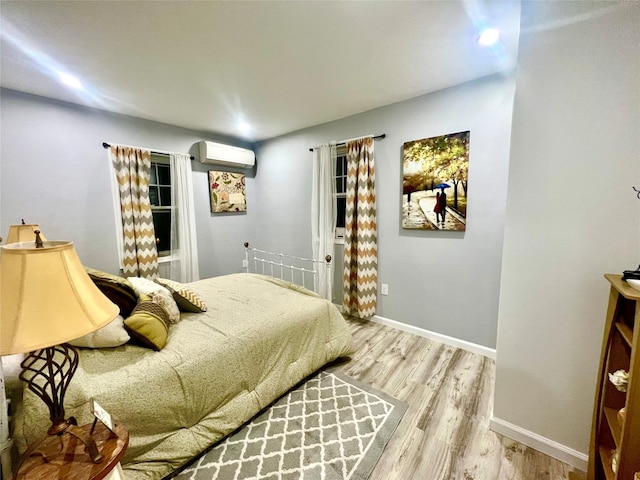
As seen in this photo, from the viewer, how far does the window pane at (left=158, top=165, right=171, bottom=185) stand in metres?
3.41

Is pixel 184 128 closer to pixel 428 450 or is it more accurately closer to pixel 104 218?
pixel 104 218

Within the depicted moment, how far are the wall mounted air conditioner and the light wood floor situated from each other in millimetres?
2936

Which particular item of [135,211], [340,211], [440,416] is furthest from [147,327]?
[340,211]

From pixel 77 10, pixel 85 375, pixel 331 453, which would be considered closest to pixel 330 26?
pixel 77 10

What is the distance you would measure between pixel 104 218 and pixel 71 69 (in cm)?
147

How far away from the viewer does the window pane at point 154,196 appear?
3.36 meters

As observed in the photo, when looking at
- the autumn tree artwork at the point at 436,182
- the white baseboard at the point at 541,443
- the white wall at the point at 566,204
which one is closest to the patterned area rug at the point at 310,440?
the white baseboard at the point at 541,443

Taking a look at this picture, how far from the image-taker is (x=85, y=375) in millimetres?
1208

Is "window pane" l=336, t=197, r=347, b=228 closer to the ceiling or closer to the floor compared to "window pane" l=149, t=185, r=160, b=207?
closer to the floor

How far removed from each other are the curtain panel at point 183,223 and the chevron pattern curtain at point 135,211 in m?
0.30

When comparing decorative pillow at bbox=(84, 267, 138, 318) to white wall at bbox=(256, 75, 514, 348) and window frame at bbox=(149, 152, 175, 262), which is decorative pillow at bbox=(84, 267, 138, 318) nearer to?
window frame at bbox=(149, 152, 175, 262)

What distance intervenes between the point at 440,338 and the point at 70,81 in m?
4.11

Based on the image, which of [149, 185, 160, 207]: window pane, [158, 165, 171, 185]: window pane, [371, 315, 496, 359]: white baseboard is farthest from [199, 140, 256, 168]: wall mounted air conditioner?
[371, 315, 496, 359]: white baseboard

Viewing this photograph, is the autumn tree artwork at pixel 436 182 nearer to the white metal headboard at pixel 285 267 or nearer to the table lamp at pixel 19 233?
the white metal headboard at pixel 285 267
